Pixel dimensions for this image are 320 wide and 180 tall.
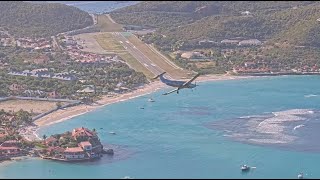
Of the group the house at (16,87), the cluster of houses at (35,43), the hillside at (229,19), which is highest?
the hillside at (229,19)

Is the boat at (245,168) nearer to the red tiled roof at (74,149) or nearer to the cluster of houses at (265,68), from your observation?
the red tiled roof at (74,149)

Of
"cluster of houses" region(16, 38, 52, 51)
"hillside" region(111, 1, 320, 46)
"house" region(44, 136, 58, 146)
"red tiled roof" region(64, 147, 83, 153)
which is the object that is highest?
"hillside" region(111, 1, 320, 46)

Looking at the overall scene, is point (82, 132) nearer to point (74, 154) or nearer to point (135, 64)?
point (74, 154)

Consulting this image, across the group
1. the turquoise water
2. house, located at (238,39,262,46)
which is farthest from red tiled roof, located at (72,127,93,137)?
house, located at (238,39,262,46)

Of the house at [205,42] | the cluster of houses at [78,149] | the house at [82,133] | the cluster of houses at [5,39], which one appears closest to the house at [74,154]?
the cluster of houses at [78,149]

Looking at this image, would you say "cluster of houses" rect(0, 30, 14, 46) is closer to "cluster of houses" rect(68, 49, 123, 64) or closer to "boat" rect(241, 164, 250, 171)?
"cluster of houses" rect(68, 49, 123, 64)
